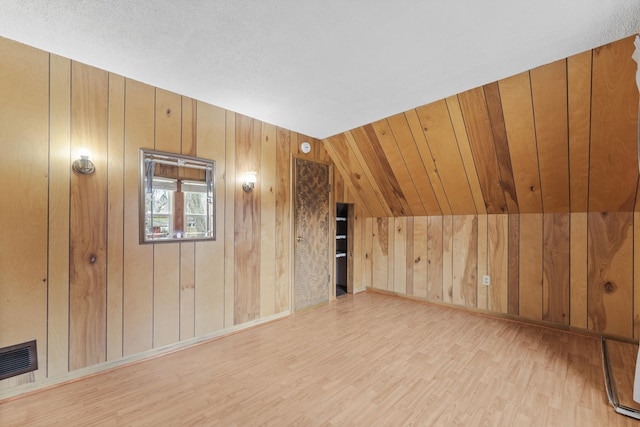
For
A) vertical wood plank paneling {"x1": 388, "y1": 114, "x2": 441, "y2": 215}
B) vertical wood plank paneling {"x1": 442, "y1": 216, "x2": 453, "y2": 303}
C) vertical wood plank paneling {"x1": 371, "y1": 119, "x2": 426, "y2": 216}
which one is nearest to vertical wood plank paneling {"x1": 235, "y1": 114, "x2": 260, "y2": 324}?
vertical wood plank paneling {"x1": 371, "y1": 119, "x2": 426, "y2": 216}

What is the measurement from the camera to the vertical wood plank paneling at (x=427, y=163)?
2721 millimetres

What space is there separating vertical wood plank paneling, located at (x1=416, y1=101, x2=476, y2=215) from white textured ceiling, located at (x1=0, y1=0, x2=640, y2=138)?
0.24m

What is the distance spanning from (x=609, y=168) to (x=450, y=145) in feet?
4.12

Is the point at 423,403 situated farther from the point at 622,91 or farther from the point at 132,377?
the point at 622,91

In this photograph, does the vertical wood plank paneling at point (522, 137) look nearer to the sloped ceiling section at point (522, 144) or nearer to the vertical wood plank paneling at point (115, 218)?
the sloped ceiling section at point (522, 144)

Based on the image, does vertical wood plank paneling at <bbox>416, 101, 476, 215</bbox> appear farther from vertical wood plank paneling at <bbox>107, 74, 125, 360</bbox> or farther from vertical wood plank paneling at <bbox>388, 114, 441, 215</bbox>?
vertical wood plank paneling at <bbox>107, 74, 125, 360</bbox>

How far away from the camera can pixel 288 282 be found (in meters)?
3.27

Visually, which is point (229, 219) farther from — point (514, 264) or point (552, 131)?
point (514, 264)

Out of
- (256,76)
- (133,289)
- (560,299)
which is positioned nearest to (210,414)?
(133,289)

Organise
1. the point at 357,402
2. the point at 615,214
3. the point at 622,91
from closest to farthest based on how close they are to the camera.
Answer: the point at 357,402
the point at 622,91
the point at 615,214

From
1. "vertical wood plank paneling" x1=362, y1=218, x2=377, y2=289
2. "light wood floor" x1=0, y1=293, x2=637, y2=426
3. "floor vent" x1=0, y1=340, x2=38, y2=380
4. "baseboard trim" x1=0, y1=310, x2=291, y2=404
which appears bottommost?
"light wood floor" x1=0, y1=293, x2=637, y2=426

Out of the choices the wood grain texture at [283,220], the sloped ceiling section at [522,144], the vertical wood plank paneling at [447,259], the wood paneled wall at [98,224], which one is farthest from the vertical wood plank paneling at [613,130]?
the wood paneled wall at [98,224]

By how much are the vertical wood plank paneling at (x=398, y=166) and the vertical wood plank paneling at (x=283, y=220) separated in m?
1.07

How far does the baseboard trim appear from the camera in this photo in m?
1.74
